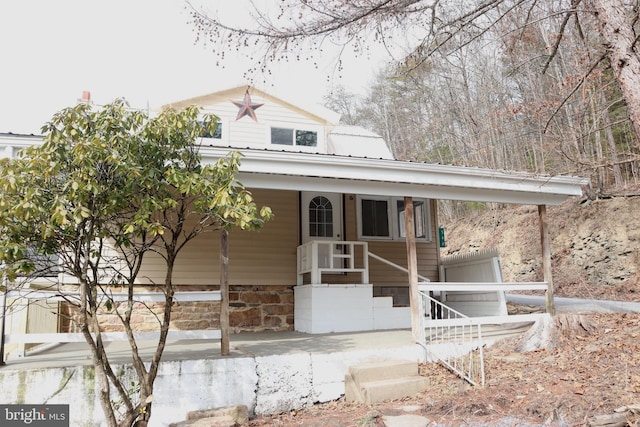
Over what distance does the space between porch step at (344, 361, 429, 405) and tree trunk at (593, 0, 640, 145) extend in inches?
160

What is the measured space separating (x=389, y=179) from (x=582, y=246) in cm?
1112

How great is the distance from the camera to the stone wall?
29.5 ft

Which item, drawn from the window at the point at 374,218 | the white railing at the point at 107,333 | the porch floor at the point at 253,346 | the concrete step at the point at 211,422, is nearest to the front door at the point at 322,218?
the window at the point at 374,218

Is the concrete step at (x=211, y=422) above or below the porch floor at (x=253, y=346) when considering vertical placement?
below

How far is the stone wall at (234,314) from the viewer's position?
8977mm

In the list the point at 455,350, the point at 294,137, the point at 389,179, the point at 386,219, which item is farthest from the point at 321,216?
the point at 455,350

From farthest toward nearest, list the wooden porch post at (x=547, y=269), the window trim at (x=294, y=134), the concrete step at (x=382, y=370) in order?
the window trim at (x=294, y=134) < the wooden porch post at (x=547, y=269) < the concrete step at (x=382, y=370)

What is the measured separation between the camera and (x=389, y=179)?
24.0 ft

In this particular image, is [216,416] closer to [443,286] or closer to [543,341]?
[443,286]

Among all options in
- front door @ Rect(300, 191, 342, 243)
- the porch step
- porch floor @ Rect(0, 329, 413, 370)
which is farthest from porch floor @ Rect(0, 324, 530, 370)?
front door @ Rect(300, 191, 342, 243)

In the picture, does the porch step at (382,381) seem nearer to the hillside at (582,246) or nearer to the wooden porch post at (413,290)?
the wooden porch post at (413,290)

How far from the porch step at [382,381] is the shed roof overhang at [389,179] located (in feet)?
8.64

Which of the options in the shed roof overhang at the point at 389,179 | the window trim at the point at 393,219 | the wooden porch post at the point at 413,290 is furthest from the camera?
the window trim at the point at 393,219

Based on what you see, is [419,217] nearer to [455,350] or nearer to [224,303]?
[455,350]
